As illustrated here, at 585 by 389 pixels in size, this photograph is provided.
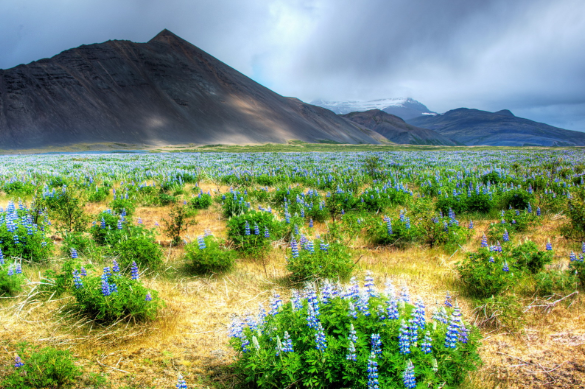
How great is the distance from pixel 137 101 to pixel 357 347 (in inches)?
4996

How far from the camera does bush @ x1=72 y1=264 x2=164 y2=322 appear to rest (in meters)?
3.87

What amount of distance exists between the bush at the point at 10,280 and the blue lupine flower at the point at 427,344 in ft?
16.8

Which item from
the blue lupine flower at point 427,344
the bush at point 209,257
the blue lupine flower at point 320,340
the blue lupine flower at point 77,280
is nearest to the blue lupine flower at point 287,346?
the blue lupine flower at point 320,340

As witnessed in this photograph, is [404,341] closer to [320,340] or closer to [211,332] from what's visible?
[320,340]

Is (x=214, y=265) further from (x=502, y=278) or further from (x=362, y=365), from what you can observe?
(x=502, y=278)

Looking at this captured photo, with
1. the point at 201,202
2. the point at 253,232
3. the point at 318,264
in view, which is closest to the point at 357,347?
the point at 318,264

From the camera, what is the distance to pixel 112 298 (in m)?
3.85

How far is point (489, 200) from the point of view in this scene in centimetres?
809

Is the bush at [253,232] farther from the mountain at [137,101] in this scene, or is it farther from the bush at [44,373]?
the mountain at [137,101]

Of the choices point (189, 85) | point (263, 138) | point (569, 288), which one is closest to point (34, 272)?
point (569, 288)

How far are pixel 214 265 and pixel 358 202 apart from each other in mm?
4803

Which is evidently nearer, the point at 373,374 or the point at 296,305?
the point at 373,374

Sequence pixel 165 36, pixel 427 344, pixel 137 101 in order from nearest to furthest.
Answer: pixel 427 344 < pixel 137 101 < pixel 165 36

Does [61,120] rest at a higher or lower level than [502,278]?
higher
